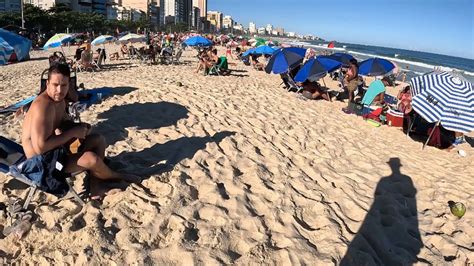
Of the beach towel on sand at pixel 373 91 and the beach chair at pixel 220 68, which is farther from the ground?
the beach chair at pixel 220 68

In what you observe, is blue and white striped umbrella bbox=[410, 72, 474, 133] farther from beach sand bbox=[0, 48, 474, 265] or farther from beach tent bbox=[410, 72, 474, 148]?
beach sand bbox=[0, 48, 474, 265]

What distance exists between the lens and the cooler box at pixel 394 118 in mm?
6446

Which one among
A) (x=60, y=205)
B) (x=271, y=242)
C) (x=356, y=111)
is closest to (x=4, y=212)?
(x=60, y=205)

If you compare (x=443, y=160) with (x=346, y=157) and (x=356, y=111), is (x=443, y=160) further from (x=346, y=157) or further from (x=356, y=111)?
(x=356, y=111)

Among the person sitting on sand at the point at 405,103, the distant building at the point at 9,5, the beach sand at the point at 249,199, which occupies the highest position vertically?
the distant building at the point at 9,5

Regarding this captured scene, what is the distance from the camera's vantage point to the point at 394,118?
648 centimetres

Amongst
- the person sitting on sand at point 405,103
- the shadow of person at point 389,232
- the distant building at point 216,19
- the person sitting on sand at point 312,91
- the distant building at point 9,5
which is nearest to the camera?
the shadow of person at point 389,232

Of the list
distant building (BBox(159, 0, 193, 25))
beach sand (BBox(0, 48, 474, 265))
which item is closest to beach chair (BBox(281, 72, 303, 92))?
beach sand (BBox(0, 48, 474, 265))

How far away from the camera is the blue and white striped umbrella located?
15.0ft

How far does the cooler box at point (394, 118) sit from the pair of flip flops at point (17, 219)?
243 inches

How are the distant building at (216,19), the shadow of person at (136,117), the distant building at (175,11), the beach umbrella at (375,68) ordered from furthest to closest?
the distant building at (216,19), the distant building at (175,11), the beach umbrella at (375,68), the shadow of person at (136,117)

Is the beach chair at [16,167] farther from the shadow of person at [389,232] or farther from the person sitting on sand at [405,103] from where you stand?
the person sitting on sand at [405,103]

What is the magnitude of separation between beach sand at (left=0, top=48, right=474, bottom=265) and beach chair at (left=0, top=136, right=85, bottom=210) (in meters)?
0.15

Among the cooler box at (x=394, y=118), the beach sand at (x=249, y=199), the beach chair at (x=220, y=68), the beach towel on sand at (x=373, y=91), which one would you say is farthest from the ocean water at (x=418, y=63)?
the beach chair at (x=220, y=68)
